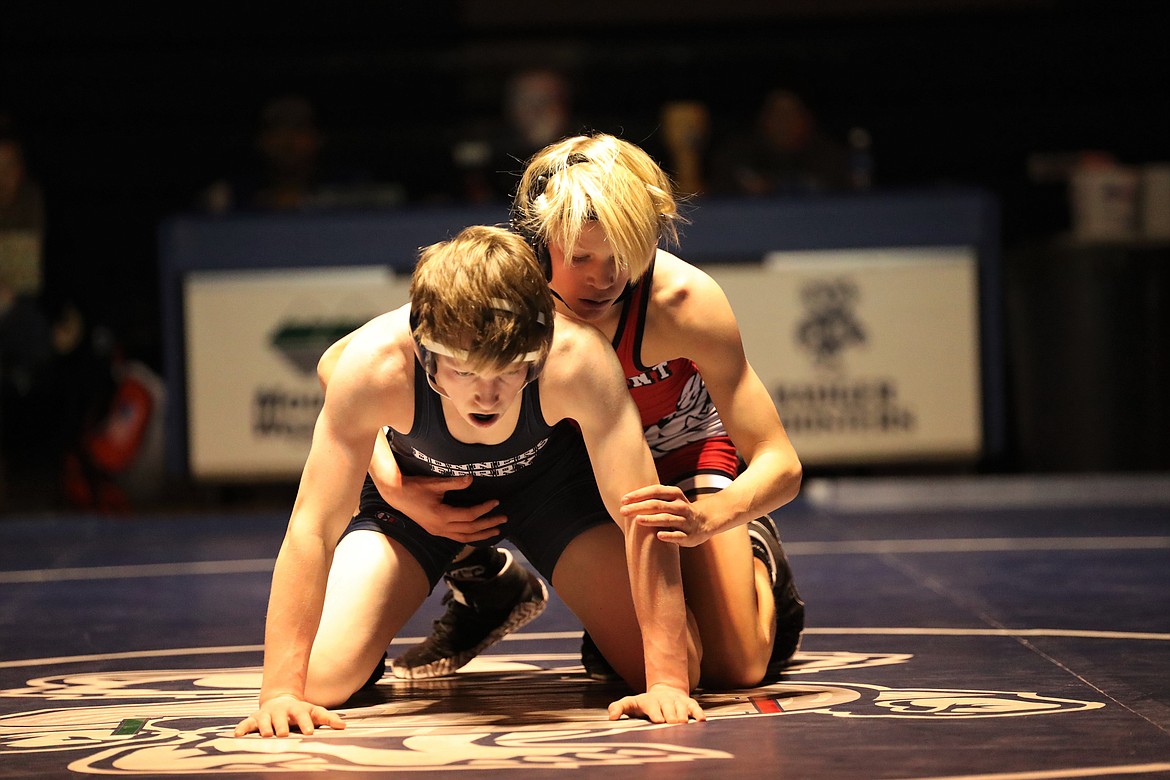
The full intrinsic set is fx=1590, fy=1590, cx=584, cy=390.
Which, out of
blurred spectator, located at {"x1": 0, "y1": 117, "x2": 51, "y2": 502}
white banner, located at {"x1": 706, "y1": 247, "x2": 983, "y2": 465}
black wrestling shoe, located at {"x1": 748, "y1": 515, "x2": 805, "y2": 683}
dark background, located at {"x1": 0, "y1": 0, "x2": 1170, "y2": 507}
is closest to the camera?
black wrestling shoe, located at {"x1": 748, "y1": 515, "x2": 805, "y2": 683}

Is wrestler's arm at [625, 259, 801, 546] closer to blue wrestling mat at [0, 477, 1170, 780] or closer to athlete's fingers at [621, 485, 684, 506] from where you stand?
athlete's fingers at [621, 485, 684, 506]

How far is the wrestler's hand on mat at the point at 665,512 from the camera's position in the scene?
251cm

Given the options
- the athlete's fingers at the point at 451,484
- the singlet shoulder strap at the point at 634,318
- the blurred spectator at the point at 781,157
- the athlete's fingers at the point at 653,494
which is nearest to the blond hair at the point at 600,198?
the singlet shoulder strap at the point at 634,318

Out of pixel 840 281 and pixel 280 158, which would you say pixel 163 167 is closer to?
pixel 280 158

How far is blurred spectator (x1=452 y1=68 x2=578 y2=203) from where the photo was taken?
22.9 feet

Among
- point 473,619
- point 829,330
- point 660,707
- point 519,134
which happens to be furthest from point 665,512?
point 519,134

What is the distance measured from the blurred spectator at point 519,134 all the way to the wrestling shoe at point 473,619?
11.9 ft

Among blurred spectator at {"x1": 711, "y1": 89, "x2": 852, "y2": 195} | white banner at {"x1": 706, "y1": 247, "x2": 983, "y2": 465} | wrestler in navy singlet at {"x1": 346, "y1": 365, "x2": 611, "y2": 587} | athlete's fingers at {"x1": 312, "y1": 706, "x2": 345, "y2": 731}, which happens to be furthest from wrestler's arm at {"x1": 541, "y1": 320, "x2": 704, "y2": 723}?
blurred spectator at {"x1": 711, "y1": 89, "x2": 852, "y2": 195}

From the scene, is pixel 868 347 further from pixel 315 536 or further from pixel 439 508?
pixel 315 536

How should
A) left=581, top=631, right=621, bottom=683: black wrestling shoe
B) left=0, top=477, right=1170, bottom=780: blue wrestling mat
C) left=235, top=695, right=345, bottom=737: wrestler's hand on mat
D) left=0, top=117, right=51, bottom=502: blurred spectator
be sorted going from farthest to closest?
left=0, top=117, right=51, bottom=502: blurred spectator
left=581, top=631, right=621, bottom=683: black wrestling shoe
left=235, top=695, right=345, bottom=737: wrestler's hand on mat
left=0, top=477, right=1170, bottom=780: blue wrestling mat

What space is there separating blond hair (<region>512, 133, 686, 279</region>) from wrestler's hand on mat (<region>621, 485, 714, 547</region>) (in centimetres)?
36

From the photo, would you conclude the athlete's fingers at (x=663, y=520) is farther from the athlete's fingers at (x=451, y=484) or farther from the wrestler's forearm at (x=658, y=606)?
the athlete's fingers at (x=451, y=484)

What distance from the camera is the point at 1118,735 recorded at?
234cm

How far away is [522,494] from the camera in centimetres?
291
